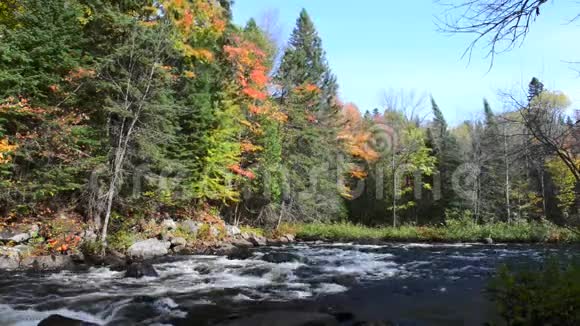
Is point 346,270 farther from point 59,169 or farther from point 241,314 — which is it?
point 59,169

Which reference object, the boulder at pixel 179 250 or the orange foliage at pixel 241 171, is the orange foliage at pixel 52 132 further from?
the orange foliage at pixel 241 171

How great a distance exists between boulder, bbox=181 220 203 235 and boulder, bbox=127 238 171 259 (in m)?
2.69

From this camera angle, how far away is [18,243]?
11148 millimetres

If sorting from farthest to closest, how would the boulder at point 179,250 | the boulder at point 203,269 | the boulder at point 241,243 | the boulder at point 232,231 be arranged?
the boulder at point 232,231 < the boulder at point 241,243 < the boulder at point 179,250 < the boulder at point 203,269

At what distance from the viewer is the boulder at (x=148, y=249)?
1322 centimetres

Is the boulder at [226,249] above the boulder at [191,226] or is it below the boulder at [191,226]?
below

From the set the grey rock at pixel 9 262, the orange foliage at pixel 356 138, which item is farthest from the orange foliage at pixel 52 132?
the orange foliage at pixel 356 138

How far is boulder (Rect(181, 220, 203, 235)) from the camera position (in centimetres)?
1731

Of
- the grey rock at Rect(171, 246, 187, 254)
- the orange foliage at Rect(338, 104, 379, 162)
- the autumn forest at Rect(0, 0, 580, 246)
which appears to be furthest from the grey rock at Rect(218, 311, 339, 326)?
the orange foliage at Rect(338, 104, 379, 162)

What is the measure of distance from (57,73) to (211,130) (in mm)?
7525

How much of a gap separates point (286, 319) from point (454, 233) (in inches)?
722

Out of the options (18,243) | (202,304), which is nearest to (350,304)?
(202,304)

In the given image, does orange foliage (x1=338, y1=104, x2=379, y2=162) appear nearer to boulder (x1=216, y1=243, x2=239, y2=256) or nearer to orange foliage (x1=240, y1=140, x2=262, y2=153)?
orange foliage (x1=240, y1=140, x2=262, y2=153)

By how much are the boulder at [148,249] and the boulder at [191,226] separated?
8.84 ft
